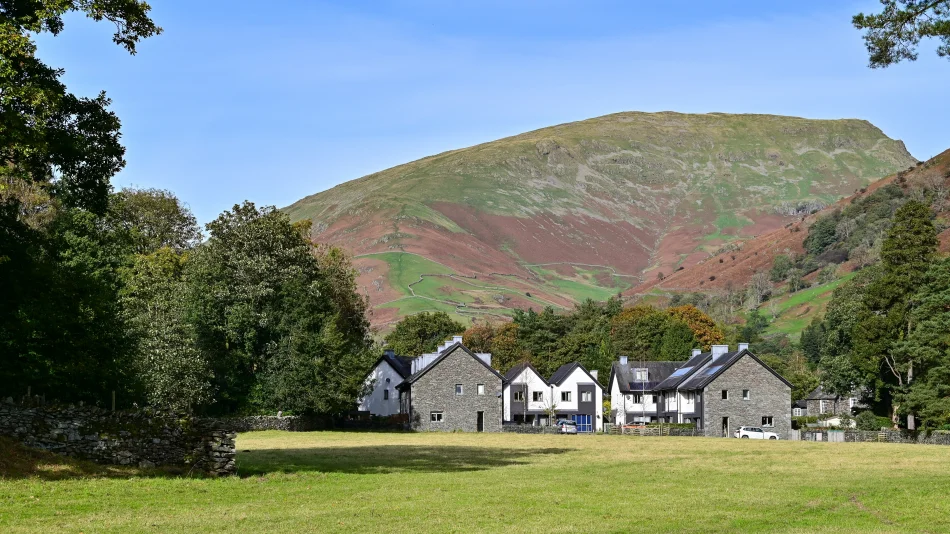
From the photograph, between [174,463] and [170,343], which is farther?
[170,343]

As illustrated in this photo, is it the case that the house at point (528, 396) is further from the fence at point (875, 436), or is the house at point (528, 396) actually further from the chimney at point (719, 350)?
the fence at point (875, 436)

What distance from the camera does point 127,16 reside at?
29.6 meters

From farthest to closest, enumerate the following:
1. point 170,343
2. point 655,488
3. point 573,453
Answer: point 170,343
point 573,453
point 655,488

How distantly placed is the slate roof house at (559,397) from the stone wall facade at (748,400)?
80.3 feet

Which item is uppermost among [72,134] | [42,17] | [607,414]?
[42,17]

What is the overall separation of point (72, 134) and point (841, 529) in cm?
2327

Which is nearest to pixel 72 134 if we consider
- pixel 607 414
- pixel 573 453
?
pixel 573 453

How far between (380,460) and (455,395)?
55760 millimetres

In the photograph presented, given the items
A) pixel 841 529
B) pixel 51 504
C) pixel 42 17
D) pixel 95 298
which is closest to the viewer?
pixel 841 529

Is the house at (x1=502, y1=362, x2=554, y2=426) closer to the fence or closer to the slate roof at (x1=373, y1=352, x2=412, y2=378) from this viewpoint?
the slate roof at (x1=373, y1=352, x2=412, y2=378)

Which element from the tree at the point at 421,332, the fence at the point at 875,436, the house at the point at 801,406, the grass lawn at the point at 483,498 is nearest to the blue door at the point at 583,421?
the tree at the point at 421,332

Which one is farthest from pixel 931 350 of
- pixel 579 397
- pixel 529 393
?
pixel 529 393

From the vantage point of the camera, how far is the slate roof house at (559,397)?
121500 millimetres

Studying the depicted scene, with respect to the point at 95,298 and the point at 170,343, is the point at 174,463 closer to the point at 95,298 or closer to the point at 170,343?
the point at 95,298
